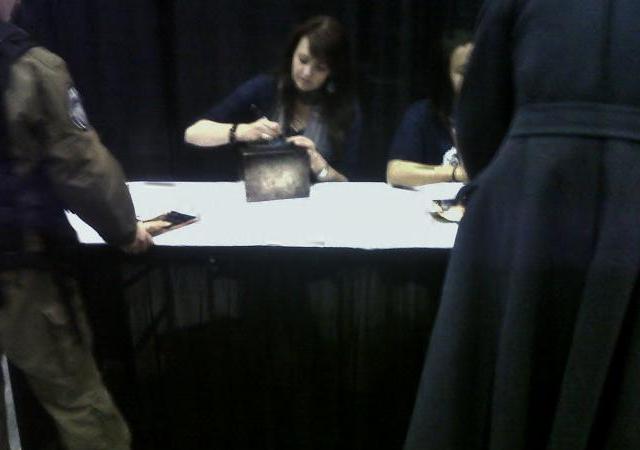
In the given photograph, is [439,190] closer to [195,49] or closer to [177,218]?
[177,218]

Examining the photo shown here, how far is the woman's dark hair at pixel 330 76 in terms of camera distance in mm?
1822

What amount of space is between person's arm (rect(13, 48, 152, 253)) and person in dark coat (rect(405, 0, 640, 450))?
65 cm

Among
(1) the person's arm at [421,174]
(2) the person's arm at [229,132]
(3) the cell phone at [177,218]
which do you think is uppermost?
(2) the person's arm at [229,132]

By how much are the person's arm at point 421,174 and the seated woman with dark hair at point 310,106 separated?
18 centimetres

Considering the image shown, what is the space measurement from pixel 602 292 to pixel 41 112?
96cm

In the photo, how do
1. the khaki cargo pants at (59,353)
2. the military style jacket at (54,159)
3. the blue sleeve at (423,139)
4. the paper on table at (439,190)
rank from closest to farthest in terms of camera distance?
the military style jacket at (54,159) → the khaki cargo pants at (59,353) → the paper on table at (439,190) → the blue sleeve at (423,139)

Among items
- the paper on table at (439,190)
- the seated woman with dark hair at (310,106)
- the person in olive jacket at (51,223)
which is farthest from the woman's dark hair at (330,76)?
the person in olive jacket at (51,223)

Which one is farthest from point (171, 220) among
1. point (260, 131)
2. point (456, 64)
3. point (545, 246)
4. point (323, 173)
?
point (456, 64)

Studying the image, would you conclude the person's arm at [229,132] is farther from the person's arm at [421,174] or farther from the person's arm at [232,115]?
the person's arm at [421,174]

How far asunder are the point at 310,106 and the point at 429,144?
39cm

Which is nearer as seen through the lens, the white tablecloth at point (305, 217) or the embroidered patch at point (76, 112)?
the embroidered patch at point (76, 112)

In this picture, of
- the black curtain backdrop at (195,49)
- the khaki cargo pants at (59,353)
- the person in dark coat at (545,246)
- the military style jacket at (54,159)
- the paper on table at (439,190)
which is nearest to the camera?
the person in dark coat at (545,246)

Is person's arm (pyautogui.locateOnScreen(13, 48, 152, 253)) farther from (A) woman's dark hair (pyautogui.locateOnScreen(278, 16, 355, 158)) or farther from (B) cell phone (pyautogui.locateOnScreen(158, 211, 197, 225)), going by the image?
(A) woman's dark hair (pyautogui.locateOnScreen(278, 16, 355, 158))

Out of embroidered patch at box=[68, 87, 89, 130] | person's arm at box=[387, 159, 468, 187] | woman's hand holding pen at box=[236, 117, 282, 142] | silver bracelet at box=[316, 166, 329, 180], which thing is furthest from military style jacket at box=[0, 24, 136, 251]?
person's arm at box=[387, 159, 468, 187]
